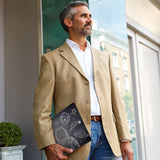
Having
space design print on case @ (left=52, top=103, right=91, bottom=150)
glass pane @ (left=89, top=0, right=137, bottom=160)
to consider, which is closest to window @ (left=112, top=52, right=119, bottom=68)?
glass pane @ (left=89, top=0, right=137, bottom=160)

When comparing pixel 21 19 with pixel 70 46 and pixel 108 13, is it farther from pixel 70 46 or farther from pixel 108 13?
pixel 70 46

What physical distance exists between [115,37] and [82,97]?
1983 mm

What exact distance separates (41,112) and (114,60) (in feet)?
6.82

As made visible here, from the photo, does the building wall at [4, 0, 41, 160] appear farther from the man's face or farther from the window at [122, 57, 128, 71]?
the man's face

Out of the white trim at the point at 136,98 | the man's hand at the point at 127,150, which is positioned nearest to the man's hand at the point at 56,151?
the man's hand at the point at 127,150

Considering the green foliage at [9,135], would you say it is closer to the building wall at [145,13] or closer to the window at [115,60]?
the window at [115,60]

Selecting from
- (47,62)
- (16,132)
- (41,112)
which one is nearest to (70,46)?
(47,62)

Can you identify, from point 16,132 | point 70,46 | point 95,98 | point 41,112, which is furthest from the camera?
point 16,132

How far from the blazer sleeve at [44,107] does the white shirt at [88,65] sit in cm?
21

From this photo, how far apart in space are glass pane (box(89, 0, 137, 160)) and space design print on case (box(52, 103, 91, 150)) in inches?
62.4

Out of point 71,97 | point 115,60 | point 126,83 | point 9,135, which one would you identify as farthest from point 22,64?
point 71,97

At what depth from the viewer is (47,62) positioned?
1.95m

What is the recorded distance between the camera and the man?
5.88 feet

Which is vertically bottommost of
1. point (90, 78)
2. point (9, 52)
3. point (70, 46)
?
point (90, 78)
